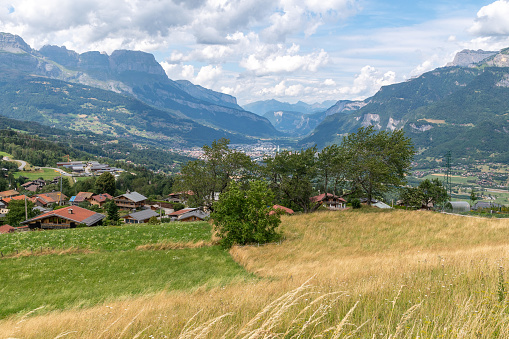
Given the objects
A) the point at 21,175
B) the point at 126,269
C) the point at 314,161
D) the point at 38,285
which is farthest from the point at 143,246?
the point at 21,175

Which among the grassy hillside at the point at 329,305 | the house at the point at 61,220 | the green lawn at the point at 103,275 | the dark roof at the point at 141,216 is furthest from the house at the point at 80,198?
the grassy hillside at the point at 329,305

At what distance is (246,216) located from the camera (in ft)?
71.9

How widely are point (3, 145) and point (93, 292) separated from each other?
688 ft

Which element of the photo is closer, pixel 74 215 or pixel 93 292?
pixel 93 292

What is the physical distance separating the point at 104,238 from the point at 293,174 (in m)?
23.2

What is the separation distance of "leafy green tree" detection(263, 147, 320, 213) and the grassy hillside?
1778 cm

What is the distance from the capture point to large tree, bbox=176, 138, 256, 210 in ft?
116

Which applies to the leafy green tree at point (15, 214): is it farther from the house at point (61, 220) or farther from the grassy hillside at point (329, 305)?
the grassy hillside at point (329, 305)

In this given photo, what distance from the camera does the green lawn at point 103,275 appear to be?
487 inches

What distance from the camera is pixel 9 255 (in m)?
19.5

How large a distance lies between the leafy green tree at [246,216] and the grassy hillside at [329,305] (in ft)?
8.70

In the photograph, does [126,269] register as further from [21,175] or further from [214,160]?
[21,175]

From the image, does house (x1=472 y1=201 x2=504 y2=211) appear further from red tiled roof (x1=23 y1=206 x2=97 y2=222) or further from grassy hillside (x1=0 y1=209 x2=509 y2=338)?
red tiled roof (x1=23 y1=206 x2=97 y2=222)

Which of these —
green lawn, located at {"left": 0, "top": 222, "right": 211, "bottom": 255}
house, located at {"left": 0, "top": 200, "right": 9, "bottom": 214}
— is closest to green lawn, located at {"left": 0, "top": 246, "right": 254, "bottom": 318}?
green lawn, located at {"left": 0, "top": 222, "right": 211, "bottom": 255}
